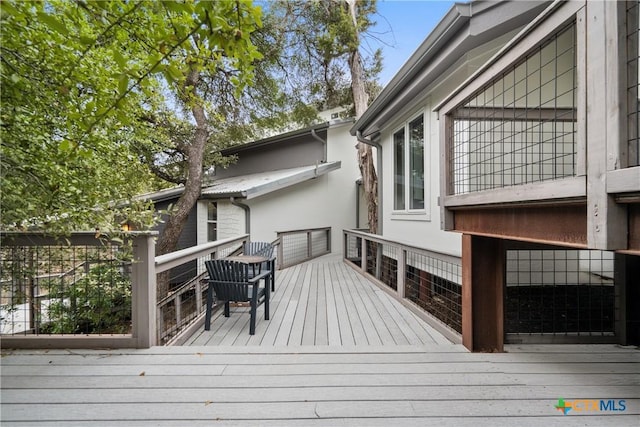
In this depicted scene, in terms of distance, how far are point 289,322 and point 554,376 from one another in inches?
97.0

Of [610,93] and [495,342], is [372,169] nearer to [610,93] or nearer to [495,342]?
[495,342]

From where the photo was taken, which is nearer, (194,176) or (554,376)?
(554,376)

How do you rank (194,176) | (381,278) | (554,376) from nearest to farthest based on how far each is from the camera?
(554,376), (381,278), (194,176)

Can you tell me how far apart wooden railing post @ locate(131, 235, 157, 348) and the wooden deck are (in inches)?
6.0

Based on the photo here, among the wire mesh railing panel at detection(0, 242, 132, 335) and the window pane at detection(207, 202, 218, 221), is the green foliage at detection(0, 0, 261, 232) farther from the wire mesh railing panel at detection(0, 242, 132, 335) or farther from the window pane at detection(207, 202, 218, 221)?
the window pane at detection(207, 202, 218, 221)

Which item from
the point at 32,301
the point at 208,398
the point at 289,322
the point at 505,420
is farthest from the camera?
the point at 289,322

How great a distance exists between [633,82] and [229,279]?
10.9 ft

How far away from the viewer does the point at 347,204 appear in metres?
9.86

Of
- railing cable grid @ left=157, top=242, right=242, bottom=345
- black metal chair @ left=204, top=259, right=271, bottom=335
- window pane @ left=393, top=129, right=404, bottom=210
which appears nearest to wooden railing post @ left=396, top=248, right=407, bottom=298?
window pane @ left=393, top=129, right=404, bottom=210

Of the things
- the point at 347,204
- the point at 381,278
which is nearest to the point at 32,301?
the point at 381,278

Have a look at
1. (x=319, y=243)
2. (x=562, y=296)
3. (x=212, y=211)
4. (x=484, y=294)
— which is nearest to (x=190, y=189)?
(x=212, y=211)

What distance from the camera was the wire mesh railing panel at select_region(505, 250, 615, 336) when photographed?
2752 mm

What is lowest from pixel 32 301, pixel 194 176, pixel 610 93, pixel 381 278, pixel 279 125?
pixel 381 278

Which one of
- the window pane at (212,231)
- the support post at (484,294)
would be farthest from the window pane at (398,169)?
the window pane at (212,231)
